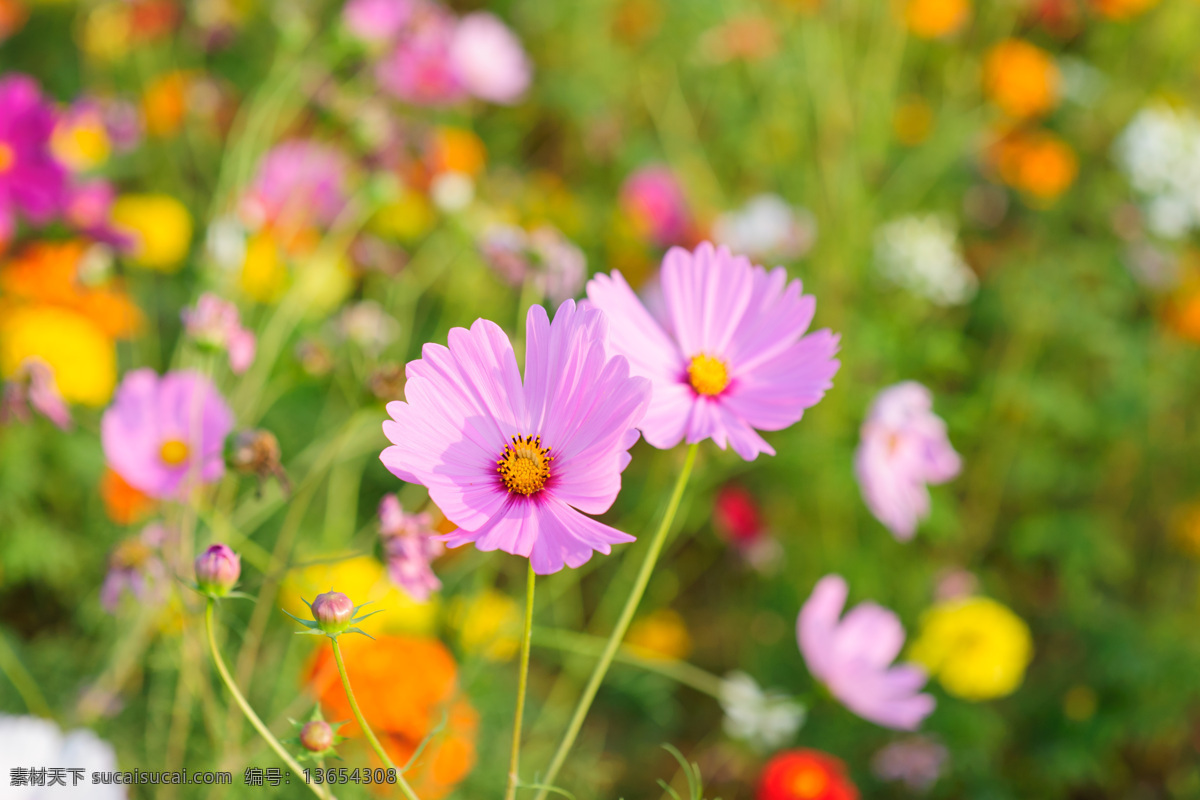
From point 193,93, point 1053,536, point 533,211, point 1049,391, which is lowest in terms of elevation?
point 1053,536

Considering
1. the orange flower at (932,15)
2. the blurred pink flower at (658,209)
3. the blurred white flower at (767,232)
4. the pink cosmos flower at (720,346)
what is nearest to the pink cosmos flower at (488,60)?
the blurred pink flower at (658,209)

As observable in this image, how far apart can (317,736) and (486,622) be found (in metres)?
0.72

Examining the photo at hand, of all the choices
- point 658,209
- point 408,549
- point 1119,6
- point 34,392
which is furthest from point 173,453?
point 1119,6

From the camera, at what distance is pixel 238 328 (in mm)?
814

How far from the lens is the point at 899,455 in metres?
1.02

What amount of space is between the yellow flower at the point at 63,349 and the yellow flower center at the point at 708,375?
0.97 metres

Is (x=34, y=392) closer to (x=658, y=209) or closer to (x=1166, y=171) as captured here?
(x=658, y=209)

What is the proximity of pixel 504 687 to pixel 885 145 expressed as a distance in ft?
4.55

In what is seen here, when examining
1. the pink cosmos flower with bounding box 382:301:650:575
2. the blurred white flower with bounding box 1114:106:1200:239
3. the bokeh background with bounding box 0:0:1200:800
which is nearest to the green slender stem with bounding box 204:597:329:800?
the pink cosmos flower with bounding box 382:301:650:575

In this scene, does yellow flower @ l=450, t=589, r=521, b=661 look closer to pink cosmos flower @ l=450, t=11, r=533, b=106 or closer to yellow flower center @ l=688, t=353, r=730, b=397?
yellow flower center @ l=688, t=353, r=730, b=397

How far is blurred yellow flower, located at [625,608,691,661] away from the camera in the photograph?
1469mm

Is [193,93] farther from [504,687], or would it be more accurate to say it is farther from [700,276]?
[700,276]

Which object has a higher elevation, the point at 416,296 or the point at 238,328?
the point at 416,296

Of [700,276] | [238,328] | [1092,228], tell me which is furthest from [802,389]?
[1092,228]
